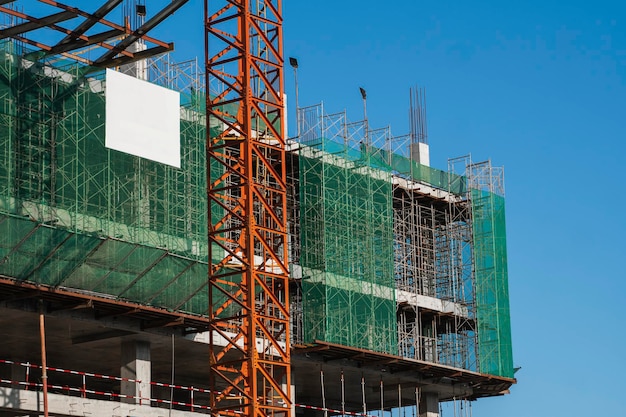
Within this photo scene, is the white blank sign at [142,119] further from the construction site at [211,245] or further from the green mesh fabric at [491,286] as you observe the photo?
the green mesh fabric at [491,286]

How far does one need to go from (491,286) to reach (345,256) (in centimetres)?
1095

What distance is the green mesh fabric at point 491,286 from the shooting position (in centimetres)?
6662

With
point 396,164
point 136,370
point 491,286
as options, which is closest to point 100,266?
point 136,370

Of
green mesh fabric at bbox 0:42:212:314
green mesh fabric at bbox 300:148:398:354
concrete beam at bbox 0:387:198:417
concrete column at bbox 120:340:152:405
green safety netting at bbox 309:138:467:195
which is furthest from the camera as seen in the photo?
green safety netting at bbox 309:138:467:195

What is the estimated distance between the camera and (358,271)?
200 feet

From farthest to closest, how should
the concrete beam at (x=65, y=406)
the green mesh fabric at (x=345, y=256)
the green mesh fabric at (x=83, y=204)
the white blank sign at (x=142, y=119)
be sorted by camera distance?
the green mesh fabric at (x=345, y=256)
the white blank sign at (x=142, y=119)
the green mesh fabric at (x=83, y=204)
the concrete beam at (x=65, y=406)

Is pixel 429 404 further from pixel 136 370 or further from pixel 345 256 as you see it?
pixel 136 370

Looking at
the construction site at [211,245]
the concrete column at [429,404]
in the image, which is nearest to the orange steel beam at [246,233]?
the construction site at [211,245]

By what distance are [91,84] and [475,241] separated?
25393 mm

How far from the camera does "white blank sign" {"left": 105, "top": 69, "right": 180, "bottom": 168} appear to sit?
4903 cm

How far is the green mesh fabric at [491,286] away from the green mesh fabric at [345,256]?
272 inches

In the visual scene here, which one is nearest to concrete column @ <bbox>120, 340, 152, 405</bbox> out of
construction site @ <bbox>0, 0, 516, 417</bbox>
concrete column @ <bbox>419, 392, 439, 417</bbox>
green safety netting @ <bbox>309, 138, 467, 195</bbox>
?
construction site @ <bbox>0, 0, 516, 417</bbox>

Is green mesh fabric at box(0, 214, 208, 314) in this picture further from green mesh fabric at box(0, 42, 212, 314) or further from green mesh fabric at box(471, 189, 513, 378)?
green mesh fabric at box(471, 189, 513, 378)

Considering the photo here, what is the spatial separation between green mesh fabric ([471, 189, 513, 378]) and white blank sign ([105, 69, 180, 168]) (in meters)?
22.2
